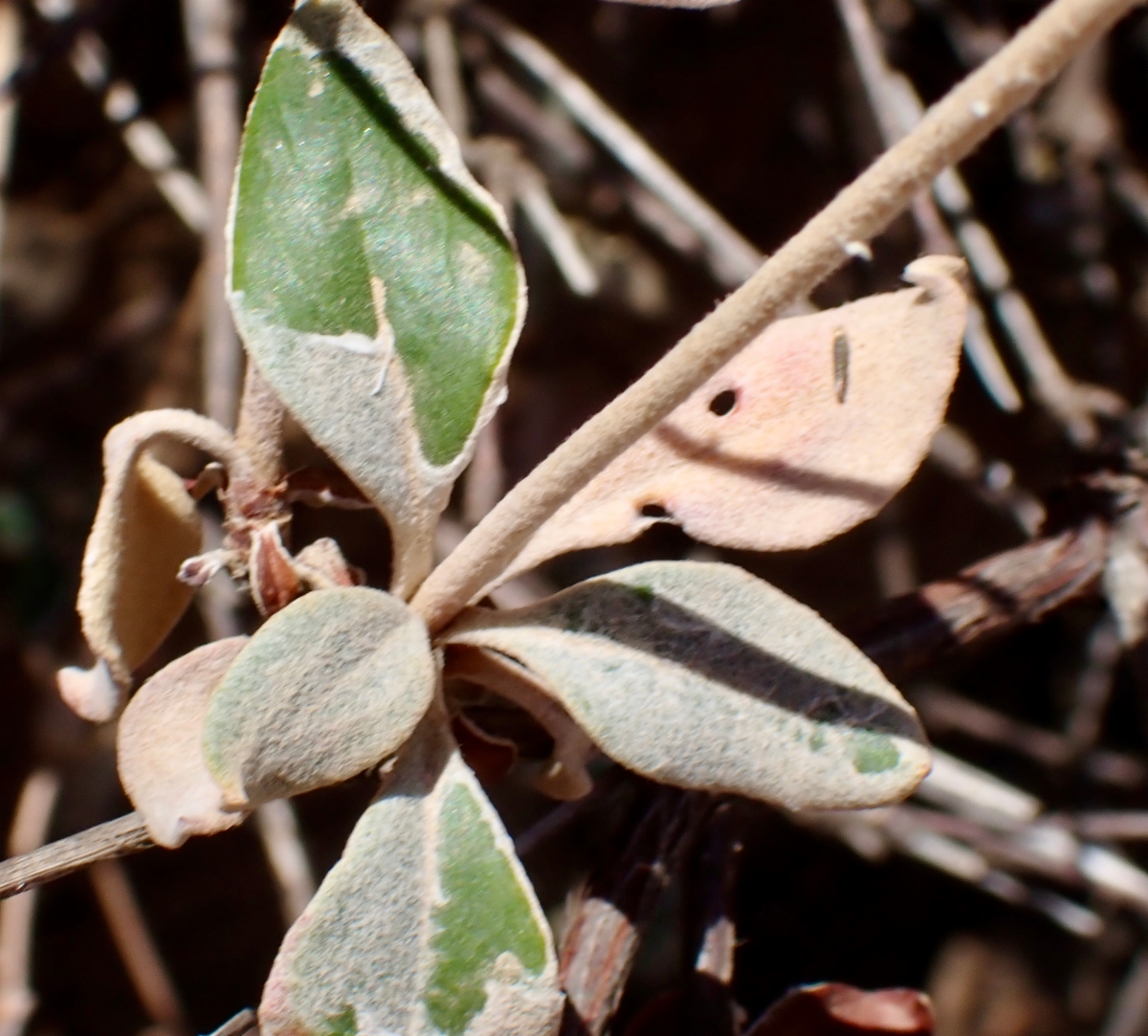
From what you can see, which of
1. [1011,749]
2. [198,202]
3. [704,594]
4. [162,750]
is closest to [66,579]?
[198,202]

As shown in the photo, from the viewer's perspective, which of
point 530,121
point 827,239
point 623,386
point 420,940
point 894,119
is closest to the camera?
point 827,239

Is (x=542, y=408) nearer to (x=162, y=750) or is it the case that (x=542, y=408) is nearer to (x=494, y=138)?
(x=494, y=138)

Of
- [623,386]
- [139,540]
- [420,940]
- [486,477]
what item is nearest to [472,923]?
[420,940]

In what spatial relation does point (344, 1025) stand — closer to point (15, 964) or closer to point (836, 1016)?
point (836, 1016)

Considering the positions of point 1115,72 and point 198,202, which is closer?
point 198,202

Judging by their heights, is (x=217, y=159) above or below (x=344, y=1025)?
above

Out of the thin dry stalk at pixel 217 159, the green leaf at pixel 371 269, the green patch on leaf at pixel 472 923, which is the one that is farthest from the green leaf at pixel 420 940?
the thin dry stalk at pixel 217 159
